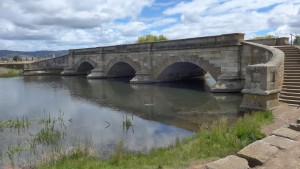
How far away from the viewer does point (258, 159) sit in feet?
18.2

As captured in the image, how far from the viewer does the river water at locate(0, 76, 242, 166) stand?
10070 millimetres

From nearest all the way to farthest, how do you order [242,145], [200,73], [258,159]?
[258,159] < [242,145] < [200,73]

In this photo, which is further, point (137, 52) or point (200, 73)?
point (200, 73)

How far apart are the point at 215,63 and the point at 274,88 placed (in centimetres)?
936

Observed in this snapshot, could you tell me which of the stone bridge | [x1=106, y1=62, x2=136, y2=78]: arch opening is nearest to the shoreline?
the stone bridge

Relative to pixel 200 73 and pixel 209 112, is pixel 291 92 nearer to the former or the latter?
pixel 209 112

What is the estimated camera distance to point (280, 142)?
256 inches

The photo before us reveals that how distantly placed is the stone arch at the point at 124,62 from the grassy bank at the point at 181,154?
20790 millimetres

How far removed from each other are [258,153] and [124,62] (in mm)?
26526

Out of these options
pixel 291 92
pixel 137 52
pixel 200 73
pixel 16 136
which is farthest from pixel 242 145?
pixel 200 73

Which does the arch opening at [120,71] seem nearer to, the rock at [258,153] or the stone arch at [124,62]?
the stone arch at [124,62]

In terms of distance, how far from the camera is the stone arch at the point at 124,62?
2898cm

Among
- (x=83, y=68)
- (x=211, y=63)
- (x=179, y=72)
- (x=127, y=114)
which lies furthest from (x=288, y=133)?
(x=83, y=68)

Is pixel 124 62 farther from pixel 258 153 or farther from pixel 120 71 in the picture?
pixel 258 153
